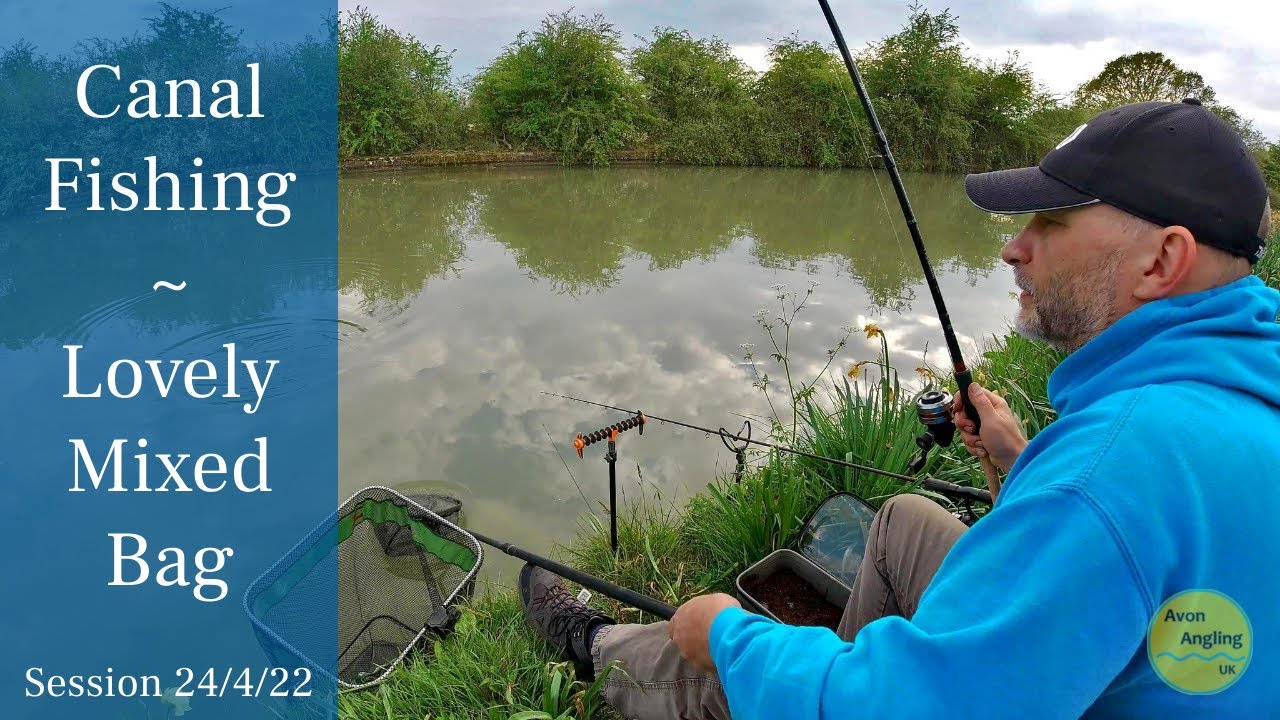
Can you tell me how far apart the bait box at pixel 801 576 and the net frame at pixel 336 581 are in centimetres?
82

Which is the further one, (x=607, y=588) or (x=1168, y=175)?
(x=607, y=588)

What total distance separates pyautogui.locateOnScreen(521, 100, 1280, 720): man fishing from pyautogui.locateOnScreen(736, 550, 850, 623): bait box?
887mm

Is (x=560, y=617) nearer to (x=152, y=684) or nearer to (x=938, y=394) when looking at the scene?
(x=938, y=394)

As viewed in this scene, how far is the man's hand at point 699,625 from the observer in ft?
3.76

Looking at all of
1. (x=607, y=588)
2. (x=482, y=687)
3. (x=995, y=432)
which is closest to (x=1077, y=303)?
(x=995, y=432)

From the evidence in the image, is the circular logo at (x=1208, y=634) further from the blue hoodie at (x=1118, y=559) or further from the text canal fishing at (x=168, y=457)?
the text canal fishing at (x=168, y=457)

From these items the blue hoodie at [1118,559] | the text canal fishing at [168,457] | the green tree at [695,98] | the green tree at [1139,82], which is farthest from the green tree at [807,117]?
the blue hoodie at [1118,559]

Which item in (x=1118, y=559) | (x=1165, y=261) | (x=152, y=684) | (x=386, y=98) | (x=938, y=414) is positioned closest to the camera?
(x=1118, y=559)

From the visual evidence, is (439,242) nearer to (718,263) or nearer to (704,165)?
(718,263)

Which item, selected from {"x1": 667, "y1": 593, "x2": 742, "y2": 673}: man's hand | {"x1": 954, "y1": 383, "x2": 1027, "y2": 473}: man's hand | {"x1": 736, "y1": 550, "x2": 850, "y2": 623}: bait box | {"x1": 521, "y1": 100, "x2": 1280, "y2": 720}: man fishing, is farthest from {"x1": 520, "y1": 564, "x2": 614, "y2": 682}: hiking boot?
{"x1": 954, "y1": 383, "x2": 1027, "y2": 473}: man's hand

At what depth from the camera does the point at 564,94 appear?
17531 mm

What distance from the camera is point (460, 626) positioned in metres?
2.11

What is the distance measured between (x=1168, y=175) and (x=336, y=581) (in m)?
2.40

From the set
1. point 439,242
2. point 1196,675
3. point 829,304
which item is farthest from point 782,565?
point 439,242
